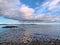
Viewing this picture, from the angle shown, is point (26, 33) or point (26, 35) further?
point (26, 33)

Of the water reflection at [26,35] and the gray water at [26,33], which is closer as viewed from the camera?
the water reflection at [26,35]

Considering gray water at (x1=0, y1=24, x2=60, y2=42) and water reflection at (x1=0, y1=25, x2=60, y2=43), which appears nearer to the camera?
water reflection at (x1=0, y1=25, x2=60, y2=43)
